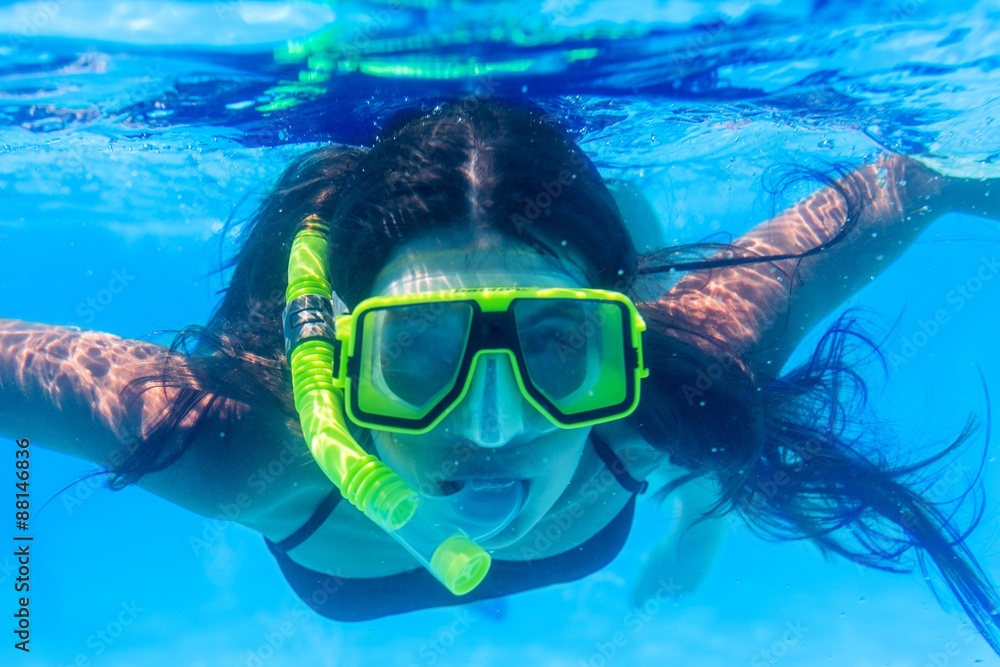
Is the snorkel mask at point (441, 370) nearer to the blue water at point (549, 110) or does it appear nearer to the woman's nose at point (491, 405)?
the woman's nose at point (491, 405)

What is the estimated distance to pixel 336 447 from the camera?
238 centimetres

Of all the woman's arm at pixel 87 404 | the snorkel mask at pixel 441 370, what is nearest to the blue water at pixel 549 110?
the woman's arm at pixel 87 404

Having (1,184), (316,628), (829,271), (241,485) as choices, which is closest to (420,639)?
(316,628)

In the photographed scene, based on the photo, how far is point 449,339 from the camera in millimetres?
2498

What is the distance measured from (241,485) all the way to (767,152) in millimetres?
7918

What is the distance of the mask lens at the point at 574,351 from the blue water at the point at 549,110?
2.43 meters

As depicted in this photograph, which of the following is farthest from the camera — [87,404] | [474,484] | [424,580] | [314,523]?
[424,580]

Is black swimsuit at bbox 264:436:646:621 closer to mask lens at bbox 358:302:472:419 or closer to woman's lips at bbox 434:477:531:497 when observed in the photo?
woman's lips at bbox 434:477:531:497

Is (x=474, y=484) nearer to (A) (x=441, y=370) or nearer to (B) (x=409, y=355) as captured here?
(A) (x=441, y=370)

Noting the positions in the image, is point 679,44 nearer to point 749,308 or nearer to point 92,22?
point 749,308

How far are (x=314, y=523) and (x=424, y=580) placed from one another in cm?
93

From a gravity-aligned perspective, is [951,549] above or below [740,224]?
above

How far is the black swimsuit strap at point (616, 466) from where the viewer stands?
3.75 m

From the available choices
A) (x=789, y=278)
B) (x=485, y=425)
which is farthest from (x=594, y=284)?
(x=789, y=278)
